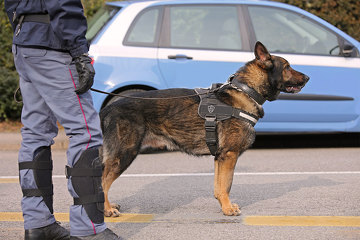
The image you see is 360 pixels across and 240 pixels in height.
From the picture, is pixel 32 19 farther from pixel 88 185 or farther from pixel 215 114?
pixel 215 114

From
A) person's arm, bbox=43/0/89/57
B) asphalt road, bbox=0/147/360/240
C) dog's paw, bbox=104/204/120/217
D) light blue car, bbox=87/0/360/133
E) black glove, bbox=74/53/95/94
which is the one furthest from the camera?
light blue car, bbox=87/0/360/133

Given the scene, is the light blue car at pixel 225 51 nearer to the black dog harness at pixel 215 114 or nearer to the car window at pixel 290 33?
the car window at pixel 290 33

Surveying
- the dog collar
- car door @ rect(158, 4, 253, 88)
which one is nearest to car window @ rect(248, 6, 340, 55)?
car door @ rect(158, 4, 253, 88)

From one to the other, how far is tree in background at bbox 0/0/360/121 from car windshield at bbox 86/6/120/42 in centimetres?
217

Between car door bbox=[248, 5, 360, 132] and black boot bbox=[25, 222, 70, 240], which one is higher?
black boot bbox=[25, 222, 70, 240]

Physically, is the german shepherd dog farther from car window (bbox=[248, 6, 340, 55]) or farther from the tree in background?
the tree in background

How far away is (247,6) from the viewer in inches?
340

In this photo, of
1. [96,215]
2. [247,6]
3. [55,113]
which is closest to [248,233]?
[96,215]

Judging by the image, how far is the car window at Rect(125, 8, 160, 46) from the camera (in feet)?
27.2

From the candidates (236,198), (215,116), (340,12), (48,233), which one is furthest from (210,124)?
(340,12)

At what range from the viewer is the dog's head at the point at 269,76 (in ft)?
17.5

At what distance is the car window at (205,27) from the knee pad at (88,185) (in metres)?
4.55

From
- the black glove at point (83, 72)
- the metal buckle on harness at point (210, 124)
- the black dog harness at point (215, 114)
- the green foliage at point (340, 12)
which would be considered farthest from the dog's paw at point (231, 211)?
the green foliage at point (340, 12)

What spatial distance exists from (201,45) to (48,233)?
4.65 metres
